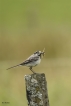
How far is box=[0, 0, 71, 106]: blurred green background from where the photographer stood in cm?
1115

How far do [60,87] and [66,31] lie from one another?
7.20 metres

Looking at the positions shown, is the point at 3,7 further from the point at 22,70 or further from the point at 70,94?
the point at 70,94

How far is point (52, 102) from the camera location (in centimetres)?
1089

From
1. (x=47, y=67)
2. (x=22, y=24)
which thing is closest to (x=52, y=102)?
(x=47, y=67)

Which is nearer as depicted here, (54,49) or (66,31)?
(54,49)

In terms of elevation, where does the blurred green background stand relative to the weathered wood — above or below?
above

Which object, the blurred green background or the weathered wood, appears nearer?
the weathered wood

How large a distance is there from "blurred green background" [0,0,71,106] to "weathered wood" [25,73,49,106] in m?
3.71

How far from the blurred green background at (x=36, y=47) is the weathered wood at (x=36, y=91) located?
371cm

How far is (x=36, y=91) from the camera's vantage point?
6754 mm

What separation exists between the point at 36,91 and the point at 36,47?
10375 mm

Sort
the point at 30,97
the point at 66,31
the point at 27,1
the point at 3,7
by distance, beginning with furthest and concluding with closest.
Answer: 1. the point at 27,1
2. the point at 3,7
3. the point at 66,31
4. the point at 30,97

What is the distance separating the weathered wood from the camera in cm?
673

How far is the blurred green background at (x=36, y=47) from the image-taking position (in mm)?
11145
